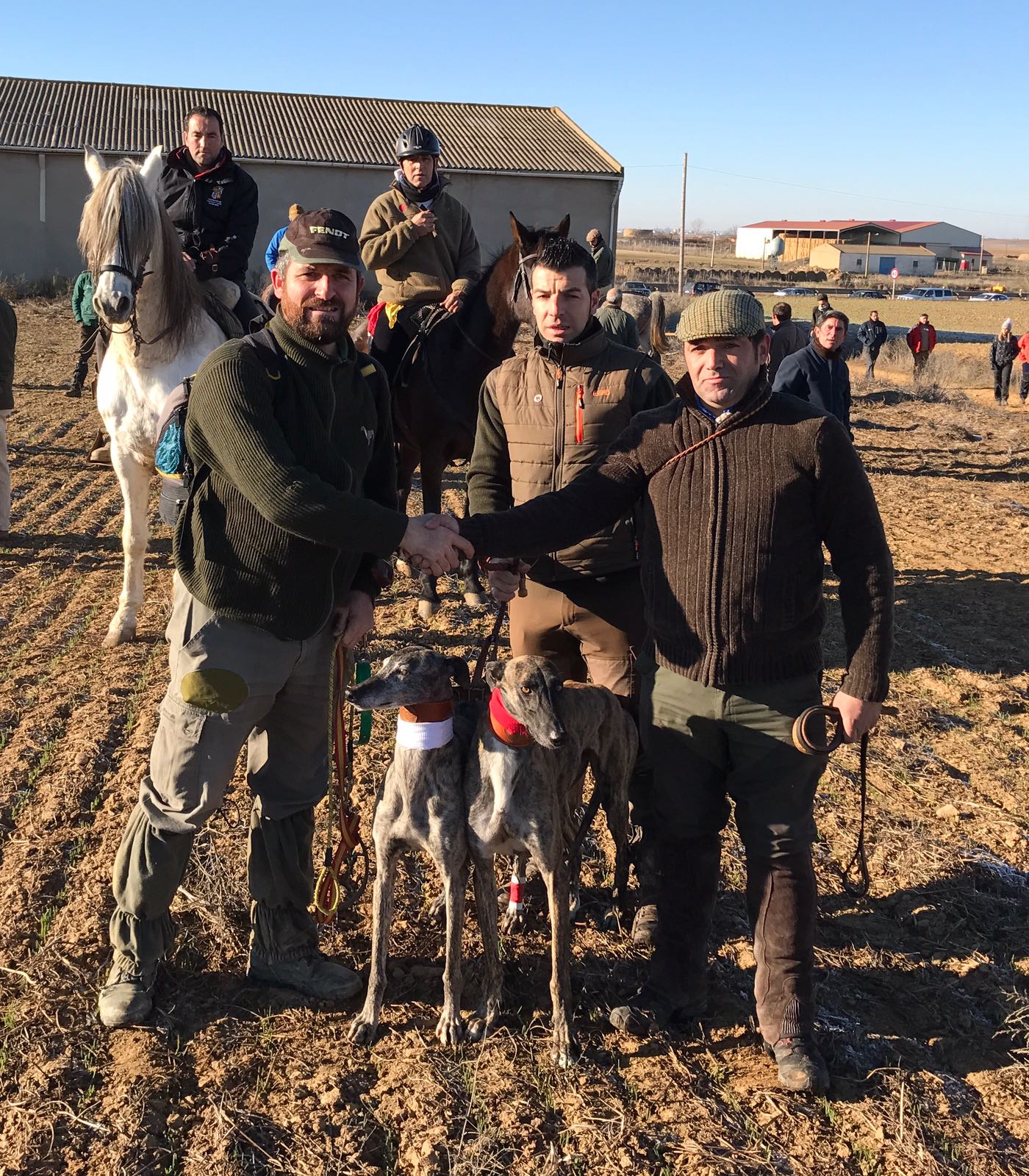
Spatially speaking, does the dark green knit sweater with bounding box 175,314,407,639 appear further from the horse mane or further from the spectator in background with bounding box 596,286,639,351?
the spectator in background with bounding box 596,286,639,351

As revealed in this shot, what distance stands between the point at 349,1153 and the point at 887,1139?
155 centimetres

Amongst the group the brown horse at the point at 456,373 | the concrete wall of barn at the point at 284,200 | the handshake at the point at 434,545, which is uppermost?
the concrete wall of barn at the point at 284,200

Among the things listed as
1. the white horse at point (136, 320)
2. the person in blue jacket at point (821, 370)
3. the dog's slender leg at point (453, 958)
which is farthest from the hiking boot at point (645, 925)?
the person in blue jacket at point (821, 370)

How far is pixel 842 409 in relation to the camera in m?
10.2

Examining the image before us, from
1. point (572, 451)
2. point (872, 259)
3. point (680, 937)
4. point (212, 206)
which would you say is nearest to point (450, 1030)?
point (680, 937)

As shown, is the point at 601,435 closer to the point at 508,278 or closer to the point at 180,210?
the point at 508,278

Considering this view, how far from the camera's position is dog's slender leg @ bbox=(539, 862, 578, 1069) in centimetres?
351

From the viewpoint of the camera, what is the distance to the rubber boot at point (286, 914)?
381 cm

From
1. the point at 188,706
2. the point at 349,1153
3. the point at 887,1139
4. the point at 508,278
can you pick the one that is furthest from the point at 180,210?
the point at 887,1139

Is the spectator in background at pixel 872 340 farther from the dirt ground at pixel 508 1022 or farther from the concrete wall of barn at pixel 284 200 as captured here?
the dirt ground at pixel 508 1022

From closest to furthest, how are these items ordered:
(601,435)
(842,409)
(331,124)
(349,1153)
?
(349,1153) → (601,435) → (842,409) → (331,124)

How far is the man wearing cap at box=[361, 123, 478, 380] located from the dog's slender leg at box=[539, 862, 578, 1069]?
515 cm

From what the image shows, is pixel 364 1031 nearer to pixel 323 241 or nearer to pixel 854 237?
pixel 323 241

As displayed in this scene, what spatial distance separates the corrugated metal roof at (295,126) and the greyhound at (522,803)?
33857 millimetres
